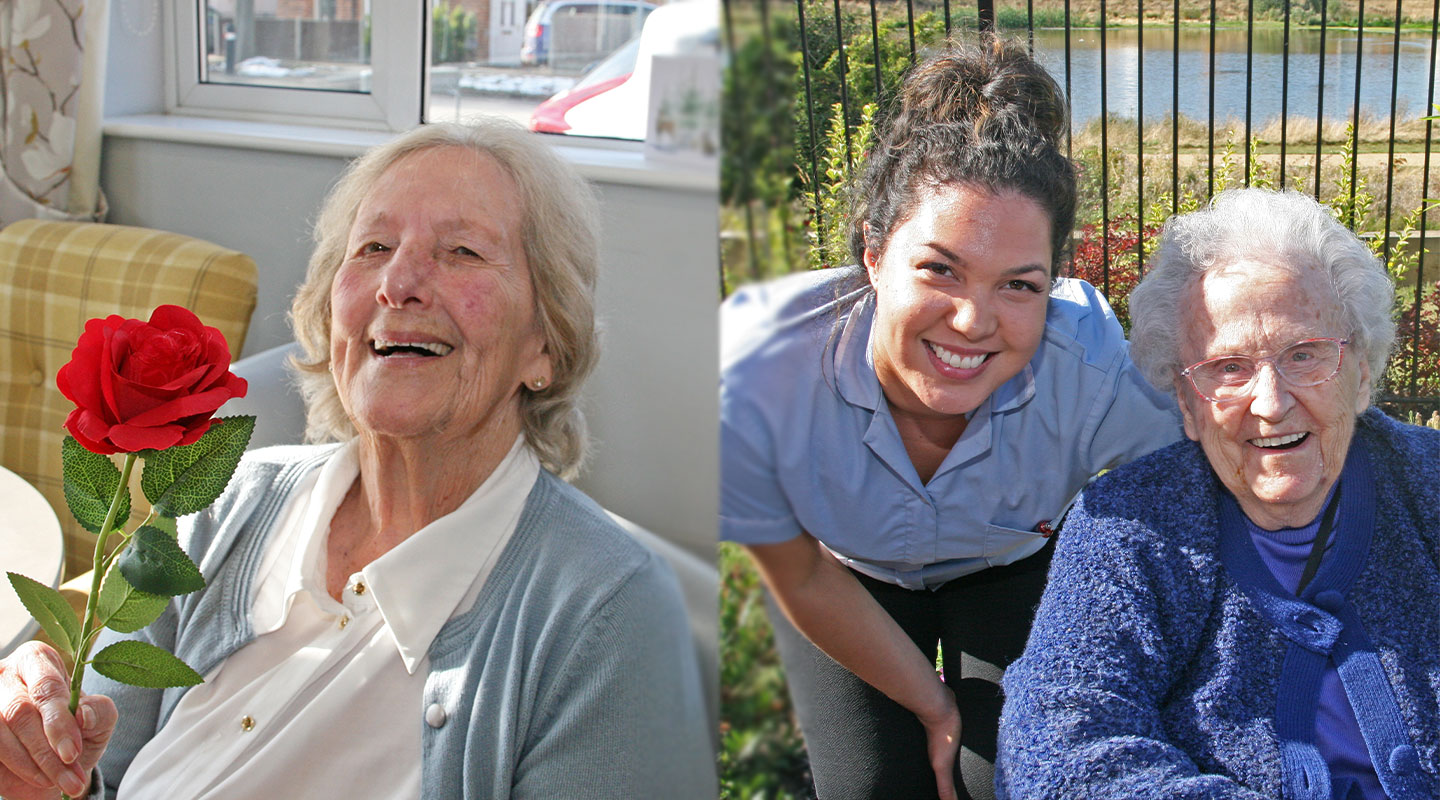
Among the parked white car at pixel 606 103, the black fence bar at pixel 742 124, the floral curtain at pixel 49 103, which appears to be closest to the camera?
the black fence bar at pixel 742 124

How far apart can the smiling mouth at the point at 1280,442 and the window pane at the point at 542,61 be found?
48.0 inches

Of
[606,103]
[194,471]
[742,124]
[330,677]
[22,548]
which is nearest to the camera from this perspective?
[742,124]

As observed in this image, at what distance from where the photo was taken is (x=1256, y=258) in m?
0.74

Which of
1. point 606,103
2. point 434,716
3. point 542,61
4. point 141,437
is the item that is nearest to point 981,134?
point 141,437

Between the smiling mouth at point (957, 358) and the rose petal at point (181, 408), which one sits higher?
the smiling mouth at point (957, 358)

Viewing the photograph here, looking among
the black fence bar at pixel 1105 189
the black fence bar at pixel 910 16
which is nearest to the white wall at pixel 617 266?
the black fence bar at pixel 910 16

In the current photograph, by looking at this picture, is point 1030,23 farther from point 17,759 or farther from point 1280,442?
point 17,759

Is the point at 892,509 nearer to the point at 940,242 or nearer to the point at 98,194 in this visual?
the point at 940,242

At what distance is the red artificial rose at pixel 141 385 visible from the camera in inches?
26.4

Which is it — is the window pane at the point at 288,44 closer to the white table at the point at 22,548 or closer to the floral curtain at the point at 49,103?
the floral curtain at the point at 49,103

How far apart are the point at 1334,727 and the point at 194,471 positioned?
2.59 ft

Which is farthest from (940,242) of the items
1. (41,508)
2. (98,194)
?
(98,194)

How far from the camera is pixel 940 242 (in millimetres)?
723

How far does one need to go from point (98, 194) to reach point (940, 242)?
2236 mm
